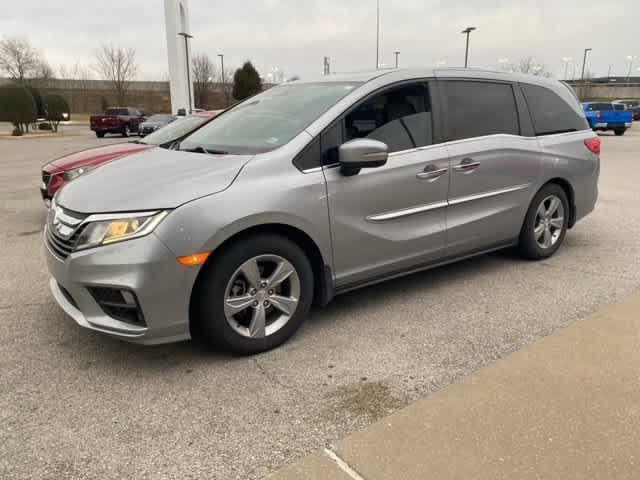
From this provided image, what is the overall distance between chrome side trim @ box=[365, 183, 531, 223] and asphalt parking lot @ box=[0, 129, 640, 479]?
2.31 ft

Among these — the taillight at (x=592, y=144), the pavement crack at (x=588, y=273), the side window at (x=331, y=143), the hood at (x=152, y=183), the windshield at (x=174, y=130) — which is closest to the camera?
the hood at (x=152, y=183)

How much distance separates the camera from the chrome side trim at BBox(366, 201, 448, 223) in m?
3.62

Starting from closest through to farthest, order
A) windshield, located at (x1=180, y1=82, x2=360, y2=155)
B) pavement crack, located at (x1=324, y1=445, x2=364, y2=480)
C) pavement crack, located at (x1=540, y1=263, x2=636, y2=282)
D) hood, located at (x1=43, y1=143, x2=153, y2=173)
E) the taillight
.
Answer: pavement crack, located at (x1=324, y1=445, x2=364, y2=480) < windshield, located at (x1=180, y1=82, x2=360, y2=155) < pavement crack, located at (x1=540, y1=263, x2=636, y2=282) < the taillight < hood, located at (x1=43, y1=143, x2=153, y2=173)

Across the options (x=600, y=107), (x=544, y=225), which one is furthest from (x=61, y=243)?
(x=600, y=107)

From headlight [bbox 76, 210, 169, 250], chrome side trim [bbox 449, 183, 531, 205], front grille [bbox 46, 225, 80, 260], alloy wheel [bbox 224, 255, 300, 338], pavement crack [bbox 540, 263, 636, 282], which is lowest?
pavement crack [bbox 540, 263, 636, 282]

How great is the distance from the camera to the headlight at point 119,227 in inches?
111

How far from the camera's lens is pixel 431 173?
12.7 ft

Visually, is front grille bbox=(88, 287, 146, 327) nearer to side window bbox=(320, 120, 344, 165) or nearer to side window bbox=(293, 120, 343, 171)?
side window bbox=(293, 120, 343, 171)

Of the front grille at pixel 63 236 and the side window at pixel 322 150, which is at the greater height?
the side window at pixel 322 150

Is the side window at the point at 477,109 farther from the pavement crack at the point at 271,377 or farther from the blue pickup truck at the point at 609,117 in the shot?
the blue pickup truck at the point at 609,117

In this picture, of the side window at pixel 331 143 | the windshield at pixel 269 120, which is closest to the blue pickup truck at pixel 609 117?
the windshield at pixel 269 120

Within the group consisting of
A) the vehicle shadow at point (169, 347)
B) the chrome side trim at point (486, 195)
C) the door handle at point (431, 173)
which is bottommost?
the vehicle shadow at point (169, 347)

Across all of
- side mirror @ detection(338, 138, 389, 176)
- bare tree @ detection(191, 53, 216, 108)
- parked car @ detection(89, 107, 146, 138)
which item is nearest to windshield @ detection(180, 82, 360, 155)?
side mirror @ detection(338, 138, 389, 176)

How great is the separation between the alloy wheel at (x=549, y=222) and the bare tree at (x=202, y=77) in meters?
50.3
